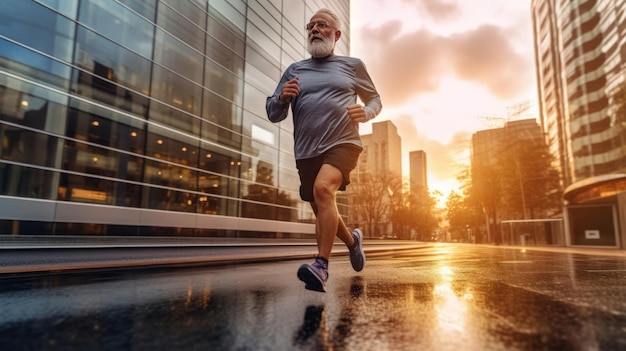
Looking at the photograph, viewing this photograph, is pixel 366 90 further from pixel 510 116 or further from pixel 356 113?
pixel 510 116

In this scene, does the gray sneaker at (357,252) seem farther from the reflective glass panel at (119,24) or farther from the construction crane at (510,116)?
the construction crane at (510,116)

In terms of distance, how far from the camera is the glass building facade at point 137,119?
10.8 meters

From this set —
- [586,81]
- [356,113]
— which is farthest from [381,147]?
[356,113]

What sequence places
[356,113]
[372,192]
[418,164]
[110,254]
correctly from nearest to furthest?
1. [356,113]
2. [110,254]
3. [372,192]
4. [418,164]

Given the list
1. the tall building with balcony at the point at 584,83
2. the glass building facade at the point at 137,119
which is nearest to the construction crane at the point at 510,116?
the tall building with balcony at the point at 584,83

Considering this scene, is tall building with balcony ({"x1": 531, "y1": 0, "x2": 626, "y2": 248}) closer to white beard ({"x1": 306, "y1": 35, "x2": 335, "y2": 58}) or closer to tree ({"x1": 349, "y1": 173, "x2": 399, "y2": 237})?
tree ({"x1": 349, "y1": 173, "x2": 399, "y2": 237})

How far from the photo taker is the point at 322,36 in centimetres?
303

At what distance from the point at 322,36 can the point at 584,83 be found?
192 feet

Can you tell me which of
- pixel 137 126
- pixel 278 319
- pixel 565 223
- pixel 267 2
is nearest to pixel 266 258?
pixel 278 319

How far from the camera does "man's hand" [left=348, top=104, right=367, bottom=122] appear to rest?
2.82 meters

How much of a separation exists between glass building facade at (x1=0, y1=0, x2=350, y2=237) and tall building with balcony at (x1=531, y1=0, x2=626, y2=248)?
93.9ft

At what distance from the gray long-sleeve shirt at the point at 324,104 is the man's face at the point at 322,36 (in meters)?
0.08

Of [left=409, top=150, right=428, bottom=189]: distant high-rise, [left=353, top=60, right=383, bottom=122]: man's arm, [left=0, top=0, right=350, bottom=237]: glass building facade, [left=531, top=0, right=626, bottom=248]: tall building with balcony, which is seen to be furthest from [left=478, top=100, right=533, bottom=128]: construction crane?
[left=409, top=150, right=428, bottom=189]: distant high-rise

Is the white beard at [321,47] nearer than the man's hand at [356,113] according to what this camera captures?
No
